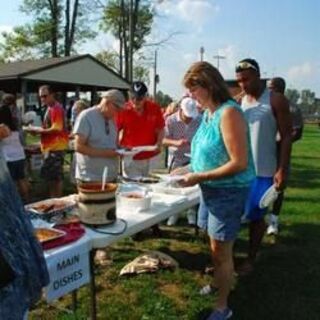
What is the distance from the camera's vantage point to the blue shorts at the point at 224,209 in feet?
10.2

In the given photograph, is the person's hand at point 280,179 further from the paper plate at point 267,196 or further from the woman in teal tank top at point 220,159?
the woman in teal tank top at point 220,159

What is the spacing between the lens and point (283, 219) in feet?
22.1

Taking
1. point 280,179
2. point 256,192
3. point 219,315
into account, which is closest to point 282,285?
point 256,192

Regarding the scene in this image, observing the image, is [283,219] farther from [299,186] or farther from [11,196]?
[11,196]

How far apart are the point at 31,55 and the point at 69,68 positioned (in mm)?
14816

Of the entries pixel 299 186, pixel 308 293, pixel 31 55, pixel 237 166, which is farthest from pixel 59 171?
pixel 31 55

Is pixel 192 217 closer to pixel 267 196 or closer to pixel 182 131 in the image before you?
pixel 182 131

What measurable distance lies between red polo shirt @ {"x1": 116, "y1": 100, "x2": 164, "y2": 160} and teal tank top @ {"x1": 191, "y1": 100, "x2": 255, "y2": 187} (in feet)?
6.34

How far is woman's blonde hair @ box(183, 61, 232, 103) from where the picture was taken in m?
3.00

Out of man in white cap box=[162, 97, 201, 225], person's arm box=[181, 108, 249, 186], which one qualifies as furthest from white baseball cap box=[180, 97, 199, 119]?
person's arm box=[181, 108, 249, 186]

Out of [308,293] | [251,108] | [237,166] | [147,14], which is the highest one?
[147,14]

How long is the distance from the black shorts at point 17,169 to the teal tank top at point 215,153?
4280 mm

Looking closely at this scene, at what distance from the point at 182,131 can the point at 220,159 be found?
8.43ft

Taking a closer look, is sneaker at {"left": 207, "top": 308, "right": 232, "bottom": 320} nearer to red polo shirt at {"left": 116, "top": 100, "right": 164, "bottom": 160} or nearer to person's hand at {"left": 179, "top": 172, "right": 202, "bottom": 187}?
person's hand at {"left": 179, "top": 172, "right": 202, "bottom": 187}
